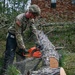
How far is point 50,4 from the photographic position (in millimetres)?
16906

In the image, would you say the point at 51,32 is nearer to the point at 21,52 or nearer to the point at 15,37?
the point at 21,52

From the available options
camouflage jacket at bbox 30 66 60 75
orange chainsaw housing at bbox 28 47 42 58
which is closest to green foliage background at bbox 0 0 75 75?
orange chainsaw housing at bbox 28 47 42 58

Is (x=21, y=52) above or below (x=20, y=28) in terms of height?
below

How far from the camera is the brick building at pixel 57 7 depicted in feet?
53.4

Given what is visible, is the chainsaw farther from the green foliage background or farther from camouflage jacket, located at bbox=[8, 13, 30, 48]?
the green foliage background

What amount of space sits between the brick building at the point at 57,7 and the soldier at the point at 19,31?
354 inches

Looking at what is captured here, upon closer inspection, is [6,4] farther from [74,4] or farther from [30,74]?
[30,74]

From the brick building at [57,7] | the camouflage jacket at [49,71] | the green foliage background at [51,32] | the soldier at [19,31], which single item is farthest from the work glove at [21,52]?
the brick building at [57,7]

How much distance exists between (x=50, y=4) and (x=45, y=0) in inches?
13.4

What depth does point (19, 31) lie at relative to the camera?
22.6ft

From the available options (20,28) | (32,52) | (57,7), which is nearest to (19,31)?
(20,28)

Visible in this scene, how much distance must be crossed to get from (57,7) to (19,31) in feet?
32.8

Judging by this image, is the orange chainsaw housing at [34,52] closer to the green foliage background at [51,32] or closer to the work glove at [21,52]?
the work glove at [21,52]

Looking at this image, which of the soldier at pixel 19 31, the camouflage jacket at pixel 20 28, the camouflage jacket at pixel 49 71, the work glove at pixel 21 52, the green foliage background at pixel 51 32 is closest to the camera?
the camouflage jacket at pixel 49 71
